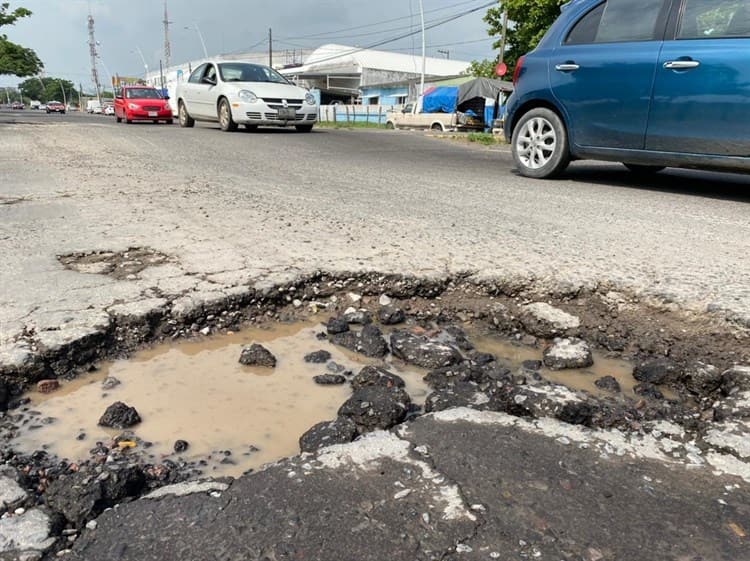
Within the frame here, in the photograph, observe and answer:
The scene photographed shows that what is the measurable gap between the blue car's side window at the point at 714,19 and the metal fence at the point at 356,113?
33034 millimetres

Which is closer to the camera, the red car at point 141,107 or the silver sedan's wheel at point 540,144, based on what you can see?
the silver sedan's wheel at point 540,144

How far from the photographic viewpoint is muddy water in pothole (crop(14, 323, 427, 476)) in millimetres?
1740


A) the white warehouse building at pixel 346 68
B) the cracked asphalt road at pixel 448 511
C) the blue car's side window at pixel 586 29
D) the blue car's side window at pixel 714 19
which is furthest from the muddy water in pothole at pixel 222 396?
the white warehouse building at pixel 346 68

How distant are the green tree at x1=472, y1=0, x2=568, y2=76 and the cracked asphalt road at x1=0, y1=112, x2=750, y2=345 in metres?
18.2

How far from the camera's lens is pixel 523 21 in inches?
956

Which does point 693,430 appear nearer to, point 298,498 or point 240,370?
point 298,498

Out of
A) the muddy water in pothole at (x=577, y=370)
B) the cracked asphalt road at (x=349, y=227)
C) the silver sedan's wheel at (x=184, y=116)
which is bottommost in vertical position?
the muddy water in pothole at (x=577, y=370)

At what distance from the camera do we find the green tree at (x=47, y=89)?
123094mm

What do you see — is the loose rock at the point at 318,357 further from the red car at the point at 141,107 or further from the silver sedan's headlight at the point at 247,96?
the red car at the point at 141,107

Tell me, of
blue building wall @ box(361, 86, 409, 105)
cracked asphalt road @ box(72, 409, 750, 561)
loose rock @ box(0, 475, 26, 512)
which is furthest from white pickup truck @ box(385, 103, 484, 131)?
A: loose rock @ box(0, 475, 26, 512)

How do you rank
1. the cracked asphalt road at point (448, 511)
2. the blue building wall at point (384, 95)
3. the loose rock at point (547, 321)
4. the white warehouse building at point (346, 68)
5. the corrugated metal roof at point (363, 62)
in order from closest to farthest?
the cracked asphalt road at point (448, 511) → the loose rock at point (547, 321) → the blue building wall at point (384, 95) → the white warehouse building at point (346, 68) → the corrugated metal roof at point (363, 62)

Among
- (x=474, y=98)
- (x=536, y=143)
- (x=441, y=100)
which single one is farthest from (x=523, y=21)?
(x=536, y=143)

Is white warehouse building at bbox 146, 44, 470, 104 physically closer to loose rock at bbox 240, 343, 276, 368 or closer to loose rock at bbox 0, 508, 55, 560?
loose rock at bbox 240, 343, 276, 368

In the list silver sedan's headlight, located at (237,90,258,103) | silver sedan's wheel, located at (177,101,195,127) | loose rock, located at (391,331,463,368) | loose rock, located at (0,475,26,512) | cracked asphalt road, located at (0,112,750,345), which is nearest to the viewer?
loose rock, located at (0,475,26,512)
